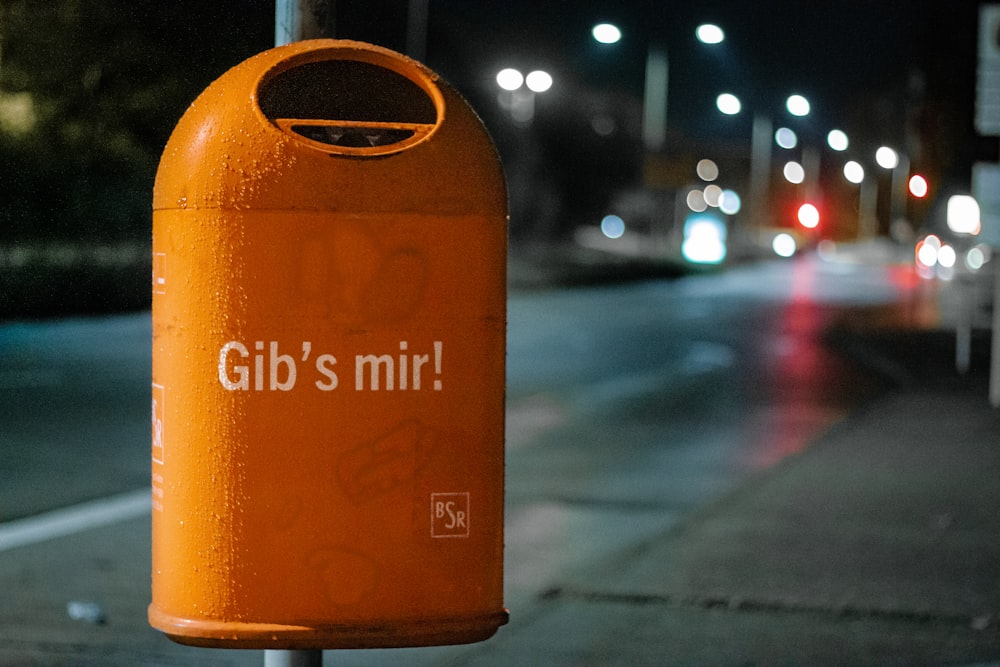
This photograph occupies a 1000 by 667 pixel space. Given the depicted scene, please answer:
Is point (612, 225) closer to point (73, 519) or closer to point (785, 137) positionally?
point (785, 137)

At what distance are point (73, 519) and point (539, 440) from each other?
17.2 feet

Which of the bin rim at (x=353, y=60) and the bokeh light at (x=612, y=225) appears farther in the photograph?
the bokeh light at (x=612, y=225)

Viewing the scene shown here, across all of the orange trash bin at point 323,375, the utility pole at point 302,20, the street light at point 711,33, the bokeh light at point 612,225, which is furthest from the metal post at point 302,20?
the bokeh light at point 612,225

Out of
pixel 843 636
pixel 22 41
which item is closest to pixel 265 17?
pixel 843 636

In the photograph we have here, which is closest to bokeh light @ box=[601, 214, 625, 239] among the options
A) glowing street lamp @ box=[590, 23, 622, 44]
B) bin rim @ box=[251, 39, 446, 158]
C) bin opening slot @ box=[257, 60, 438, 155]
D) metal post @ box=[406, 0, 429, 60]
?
glowing street lamp @ box=[590, 23, 622, 44]

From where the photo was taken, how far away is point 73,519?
923 cm

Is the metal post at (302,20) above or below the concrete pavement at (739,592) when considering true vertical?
above

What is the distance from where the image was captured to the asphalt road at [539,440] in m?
7.25

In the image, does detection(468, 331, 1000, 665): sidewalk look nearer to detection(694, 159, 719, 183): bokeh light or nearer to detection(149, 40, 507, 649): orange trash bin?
detection(149, 40, 507, 649): orange trash bin

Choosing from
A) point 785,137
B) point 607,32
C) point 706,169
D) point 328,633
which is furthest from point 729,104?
point 706,169

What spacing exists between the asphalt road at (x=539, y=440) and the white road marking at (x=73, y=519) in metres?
0.02

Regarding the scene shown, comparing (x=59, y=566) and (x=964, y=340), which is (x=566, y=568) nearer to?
(x=59, y=566)

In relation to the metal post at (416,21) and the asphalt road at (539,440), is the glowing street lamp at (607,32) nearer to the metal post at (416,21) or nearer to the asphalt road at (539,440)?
the asphalt road at (539,440)

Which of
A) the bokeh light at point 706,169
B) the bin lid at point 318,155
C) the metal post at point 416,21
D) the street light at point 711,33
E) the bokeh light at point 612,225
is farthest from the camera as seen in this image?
the bokeh light at point 612,225
